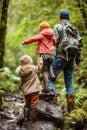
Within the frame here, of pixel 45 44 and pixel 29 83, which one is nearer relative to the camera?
pixel 29 83

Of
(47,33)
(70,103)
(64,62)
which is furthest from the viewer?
(70,103)

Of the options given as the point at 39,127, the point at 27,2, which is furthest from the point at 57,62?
the point at 27,2

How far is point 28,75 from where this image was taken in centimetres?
761

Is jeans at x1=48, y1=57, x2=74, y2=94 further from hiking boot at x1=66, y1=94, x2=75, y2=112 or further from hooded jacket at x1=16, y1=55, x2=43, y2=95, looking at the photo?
hooded jacket at x1=16, y1=55, x2=43, y2=95

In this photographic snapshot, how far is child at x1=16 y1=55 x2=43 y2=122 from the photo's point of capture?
7570 mm

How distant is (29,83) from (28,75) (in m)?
0.18

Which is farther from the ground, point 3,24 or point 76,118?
point 3,24

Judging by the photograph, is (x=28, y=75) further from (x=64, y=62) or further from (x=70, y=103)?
(x=70, y=103)

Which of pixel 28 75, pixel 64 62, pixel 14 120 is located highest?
pixel 64 62

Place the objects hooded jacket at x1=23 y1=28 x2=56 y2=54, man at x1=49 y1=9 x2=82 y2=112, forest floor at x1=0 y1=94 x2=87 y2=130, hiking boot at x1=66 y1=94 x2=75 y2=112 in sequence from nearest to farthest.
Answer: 1. forest floor at x1=0 y1=94 x2=87 y2=130
2. hooded jacket at x1=23 y1=28 x2=56 y2=54
3. man at x1=49 y1=9 x2=82 y2=112
4. hiking boot at x1=66 y1=94 x2=75 y2=112

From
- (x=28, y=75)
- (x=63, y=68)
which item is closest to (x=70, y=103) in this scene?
(x=63, y=68)

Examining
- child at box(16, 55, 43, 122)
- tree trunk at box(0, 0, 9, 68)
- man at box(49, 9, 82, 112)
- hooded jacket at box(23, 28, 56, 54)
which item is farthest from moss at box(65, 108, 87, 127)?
tree trunk at box(0, 0, 9, 68)

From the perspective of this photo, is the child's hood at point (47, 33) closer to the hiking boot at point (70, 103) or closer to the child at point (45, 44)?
the child at point (45, 44)

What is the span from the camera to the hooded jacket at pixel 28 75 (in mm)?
7562
